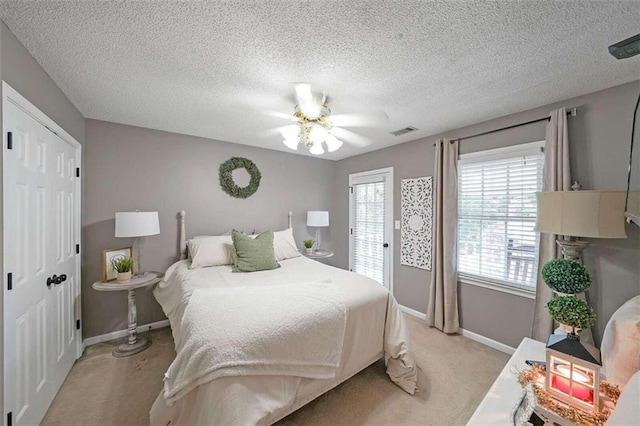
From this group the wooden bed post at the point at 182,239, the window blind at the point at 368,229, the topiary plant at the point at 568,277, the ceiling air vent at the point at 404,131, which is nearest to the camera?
the topiary plant at the point at 568,277

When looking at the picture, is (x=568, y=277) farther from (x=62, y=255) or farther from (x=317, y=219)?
(x=62, y=255)

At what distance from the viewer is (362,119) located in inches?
104

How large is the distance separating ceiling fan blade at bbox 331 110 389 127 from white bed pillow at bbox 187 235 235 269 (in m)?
2.00

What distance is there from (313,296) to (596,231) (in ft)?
6.48

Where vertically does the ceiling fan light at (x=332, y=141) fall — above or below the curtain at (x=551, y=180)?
above

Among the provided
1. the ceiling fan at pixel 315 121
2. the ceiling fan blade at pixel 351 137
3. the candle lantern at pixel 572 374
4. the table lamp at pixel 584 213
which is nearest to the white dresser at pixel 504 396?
the candle lantern at pixel 572 374

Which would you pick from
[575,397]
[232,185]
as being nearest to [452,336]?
[575,397]

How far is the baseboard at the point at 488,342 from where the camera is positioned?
2.49 m

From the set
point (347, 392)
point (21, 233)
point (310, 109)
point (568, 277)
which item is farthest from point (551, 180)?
point (21, 233)

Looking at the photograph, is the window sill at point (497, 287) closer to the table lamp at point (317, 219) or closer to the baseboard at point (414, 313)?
the baseboard at point (414, 313)

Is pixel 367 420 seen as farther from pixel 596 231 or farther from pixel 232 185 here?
pixel 232 185

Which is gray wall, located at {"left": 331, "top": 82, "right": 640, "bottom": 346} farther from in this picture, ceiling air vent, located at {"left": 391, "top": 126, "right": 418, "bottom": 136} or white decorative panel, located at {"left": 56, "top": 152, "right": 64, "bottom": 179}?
white decorative panel, located at {"left": 56, "top": 152, "right": 64, "bottom": 179}

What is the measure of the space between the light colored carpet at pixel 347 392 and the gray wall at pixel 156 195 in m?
0.60

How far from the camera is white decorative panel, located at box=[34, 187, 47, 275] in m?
Answer: 1.64
